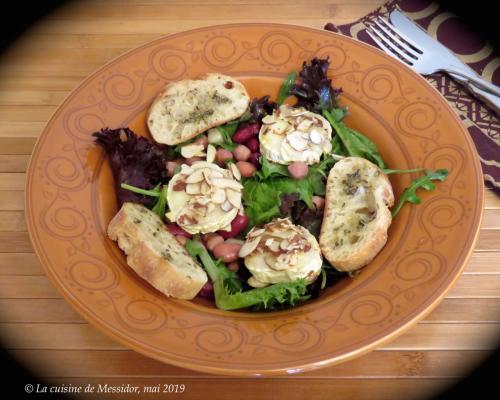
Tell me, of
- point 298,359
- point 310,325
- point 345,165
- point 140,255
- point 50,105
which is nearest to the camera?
point 298,359

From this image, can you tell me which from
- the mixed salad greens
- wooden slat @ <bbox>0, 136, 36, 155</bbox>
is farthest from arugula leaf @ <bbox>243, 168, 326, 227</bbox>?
wooden slat @ <bbox>0, 136, 36, 155</bbox>

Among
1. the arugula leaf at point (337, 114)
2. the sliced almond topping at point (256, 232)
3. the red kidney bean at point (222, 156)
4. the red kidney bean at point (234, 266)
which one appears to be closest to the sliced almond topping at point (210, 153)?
the red kidney bean at point (222, 156)

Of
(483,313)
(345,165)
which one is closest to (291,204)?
(345,165)

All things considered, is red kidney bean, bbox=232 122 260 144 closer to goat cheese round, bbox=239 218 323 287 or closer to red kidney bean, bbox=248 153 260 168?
red kidney bean, bbox=248 153 260 168

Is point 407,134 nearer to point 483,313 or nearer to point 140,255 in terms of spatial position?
point 483,313

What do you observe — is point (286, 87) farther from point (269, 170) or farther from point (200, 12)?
point (200, 12)

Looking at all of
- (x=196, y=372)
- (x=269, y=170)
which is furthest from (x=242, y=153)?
(x=196, y=372)
